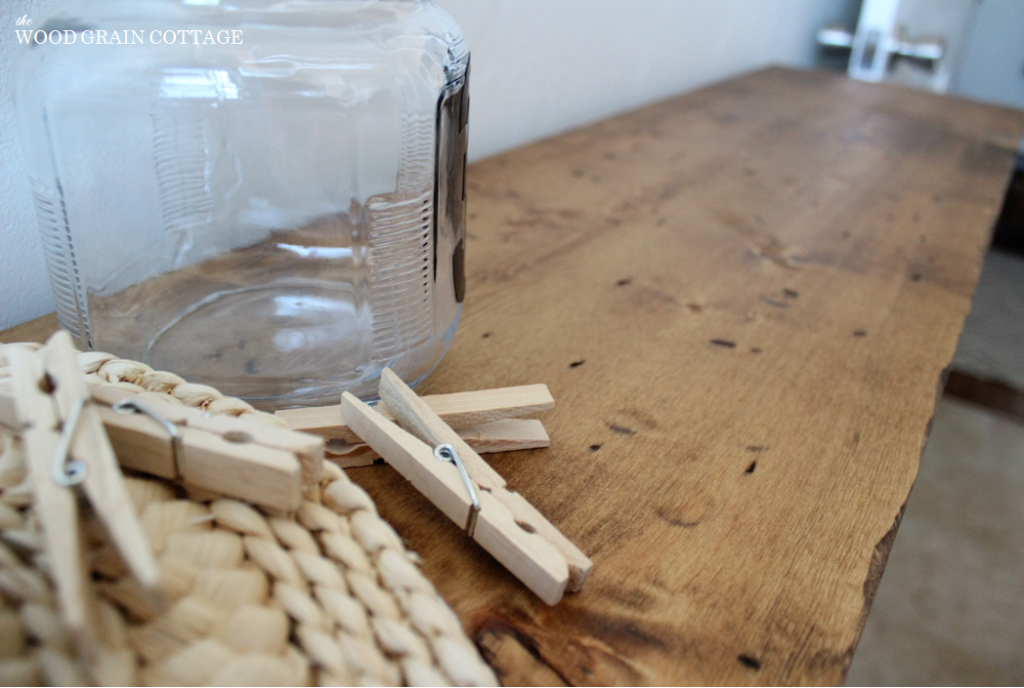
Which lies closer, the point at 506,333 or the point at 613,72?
the point at 506,333

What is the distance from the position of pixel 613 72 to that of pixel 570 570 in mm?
981

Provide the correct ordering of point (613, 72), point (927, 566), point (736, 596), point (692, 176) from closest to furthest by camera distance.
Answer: point (736, 596), point (692, 176), point (613, 72), point (927, 566)

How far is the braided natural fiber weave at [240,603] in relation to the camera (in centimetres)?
23

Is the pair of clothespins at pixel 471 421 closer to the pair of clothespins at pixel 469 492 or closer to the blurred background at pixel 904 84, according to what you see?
the pair of clothespins at pixel 469 492

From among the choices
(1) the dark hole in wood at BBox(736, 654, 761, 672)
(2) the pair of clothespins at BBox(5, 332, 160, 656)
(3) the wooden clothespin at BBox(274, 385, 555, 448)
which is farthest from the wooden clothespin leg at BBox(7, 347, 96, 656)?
(1) the dark hole in wood at BBox(736, 654, 761, 672)

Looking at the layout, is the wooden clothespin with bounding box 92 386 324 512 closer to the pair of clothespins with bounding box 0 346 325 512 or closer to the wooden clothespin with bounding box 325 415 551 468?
the pair of clothespins with bounding box 0 346 325 512

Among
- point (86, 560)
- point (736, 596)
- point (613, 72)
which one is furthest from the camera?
point (613, 72)

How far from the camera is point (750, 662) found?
31cm

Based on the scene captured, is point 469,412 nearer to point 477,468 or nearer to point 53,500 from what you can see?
point 477,468

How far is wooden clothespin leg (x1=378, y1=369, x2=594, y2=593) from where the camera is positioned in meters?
0.33

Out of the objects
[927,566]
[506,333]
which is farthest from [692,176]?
[927,566]

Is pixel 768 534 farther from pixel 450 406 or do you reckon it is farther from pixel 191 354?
pixel 191 354

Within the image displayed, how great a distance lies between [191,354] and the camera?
0.45m

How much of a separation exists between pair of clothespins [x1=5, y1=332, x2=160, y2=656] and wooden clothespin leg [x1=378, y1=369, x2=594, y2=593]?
0.15 metres
